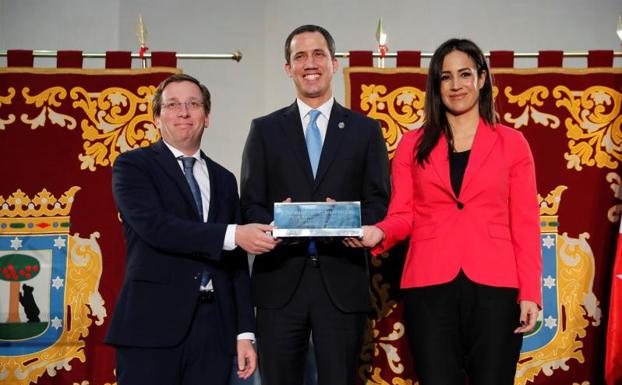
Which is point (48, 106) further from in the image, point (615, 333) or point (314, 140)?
point (615, 333)

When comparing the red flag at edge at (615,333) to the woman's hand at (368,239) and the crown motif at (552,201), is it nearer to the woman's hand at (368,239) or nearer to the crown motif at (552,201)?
the crown motif at (552,201)

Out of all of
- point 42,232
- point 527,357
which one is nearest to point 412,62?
point 527,357

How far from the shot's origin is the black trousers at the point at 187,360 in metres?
1.93

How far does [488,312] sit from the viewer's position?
1976mm

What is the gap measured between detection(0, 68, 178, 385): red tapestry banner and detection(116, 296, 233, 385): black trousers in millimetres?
1094

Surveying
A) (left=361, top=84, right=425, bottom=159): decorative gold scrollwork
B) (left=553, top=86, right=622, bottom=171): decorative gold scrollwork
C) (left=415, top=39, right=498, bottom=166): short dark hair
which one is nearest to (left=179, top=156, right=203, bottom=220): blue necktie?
(left=415, top=39, right=498, bottom=166): short dark hair

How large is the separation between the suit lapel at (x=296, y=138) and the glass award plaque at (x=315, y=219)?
9.3 inches

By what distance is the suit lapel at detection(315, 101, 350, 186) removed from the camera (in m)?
2.21

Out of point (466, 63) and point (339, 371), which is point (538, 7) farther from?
point (339, 371)

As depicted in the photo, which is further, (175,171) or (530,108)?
(530,108)

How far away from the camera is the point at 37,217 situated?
3.02 meters

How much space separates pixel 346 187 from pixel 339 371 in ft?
1.82

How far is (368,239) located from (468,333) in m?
0.38

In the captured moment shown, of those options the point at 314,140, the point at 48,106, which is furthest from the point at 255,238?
the point at 48,106
